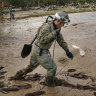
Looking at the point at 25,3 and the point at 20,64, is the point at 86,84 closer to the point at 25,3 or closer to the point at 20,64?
the point at 20,64

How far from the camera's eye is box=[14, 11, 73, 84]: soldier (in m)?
5.30

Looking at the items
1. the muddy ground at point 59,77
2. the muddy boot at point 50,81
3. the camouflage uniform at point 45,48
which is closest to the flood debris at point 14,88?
the muddy ground at point 59,77

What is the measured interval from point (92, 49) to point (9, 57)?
131 inches

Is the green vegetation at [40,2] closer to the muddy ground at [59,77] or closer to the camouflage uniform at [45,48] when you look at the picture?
the muddy ground at [59,77]

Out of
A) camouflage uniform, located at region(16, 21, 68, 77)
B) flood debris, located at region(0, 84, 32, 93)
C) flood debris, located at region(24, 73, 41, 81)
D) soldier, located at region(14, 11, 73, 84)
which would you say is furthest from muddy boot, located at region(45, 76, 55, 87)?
flood debris, located at region(24, 73, 41, 81)

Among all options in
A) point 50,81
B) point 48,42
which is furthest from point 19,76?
point 48,42

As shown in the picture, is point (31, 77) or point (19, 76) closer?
point (19, 76)

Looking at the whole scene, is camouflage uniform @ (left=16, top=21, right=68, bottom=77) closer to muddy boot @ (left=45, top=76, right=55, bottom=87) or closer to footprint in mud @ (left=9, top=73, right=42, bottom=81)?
muddy boot @ (left=45, top=76, right=55, bottom=87)

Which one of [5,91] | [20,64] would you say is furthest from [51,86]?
[20,64]

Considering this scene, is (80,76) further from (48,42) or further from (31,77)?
(48,42)

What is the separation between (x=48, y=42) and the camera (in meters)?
5.38

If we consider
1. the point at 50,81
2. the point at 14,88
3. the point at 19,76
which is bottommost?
the point at 14,88

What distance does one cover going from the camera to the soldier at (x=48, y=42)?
17.4 feet

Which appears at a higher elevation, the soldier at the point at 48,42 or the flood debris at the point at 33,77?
the soldier at the point at 48,42
